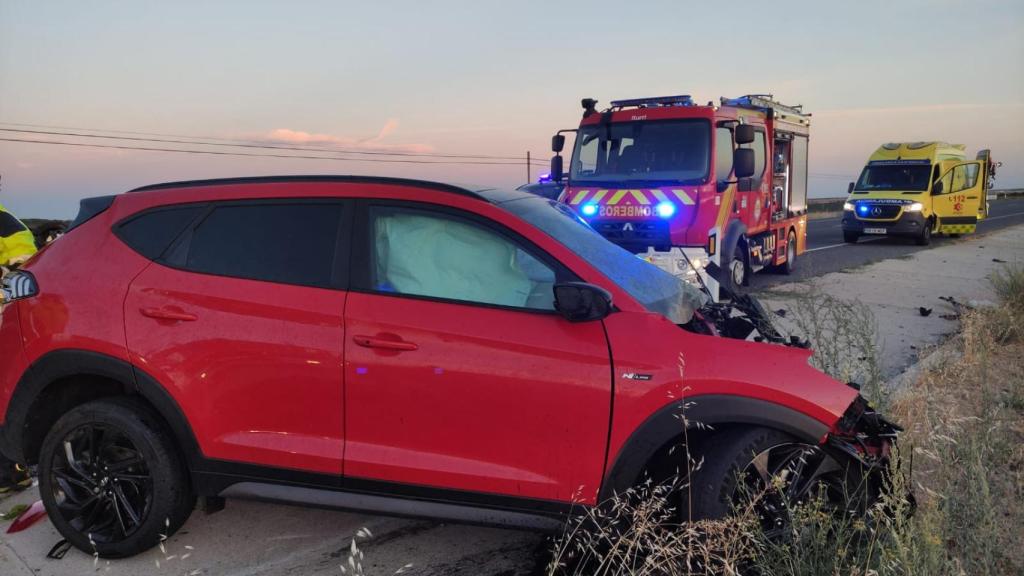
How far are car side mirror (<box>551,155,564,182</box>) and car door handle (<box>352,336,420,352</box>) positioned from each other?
813 cm

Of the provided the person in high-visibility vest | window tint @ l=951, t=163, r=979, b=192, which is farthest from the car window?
window tint @ l=951, t=163, r=979, b=192

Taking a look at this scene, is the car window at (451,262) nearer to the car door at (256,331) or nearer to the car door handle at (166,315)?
the car door at (256,331)

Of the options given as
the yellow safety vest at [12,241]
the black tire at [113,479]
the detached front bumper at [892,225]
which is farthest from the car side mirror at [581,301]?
the detached front bumper at [892,225]

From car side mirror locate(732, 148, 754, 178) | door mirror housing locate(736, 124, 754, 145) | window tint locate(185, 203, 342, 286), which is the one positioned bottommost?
window tint locate(185, 203, 342, 286)

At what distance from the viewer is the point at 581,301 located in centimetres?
293

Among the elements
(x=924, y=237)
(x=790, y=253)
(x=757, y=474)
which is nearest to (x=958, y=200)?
(x=924, y=237)

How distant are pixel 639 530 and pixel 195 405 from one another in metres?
1.96

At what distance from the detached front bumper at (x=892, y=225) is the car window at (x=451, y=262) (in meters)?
20.0

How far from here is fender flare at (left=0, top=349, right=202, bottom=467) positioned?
337cm

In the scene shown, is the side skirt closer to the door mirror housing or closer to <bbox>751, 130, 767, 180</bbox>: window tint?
the door mirror housing

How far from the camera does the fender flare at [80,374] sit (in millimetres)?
3371

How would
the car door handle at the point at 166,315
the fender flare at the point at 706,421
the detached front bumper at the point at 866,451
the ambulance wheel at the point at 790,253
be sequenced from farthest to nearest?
the ambulance wheel at the point at 790,253 < the car door handle at the point at 166,315 < the detached front bumper at the point at 866,451 < the fender flare at the point at 706,421

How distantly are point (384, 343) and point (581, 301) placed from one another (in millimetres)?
817

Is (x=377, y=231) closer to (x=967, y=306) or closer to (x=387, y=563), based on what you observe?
(x=387, y=563)
